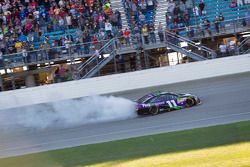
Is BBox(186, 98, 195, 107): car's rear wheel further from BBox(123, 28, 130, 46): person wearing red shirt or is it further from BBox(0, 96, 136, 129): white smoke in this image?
BBox(123, 28, 130, 46): person wearing red shirt

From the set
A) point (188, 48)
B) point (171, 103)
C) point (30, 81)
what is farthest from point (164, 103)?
point (30, 81)

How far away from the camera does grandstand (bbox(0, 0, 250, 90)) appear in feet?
86.5

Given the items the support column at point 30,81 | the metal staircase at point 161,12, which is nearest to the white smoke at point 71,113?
the support column at point 30,81

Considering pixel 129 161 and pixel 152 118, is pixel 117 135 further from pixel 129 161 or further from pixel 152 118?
pixel 129 161

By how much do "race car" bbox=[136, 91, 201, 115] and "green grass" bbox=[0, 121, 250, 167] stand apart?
455 centimetres

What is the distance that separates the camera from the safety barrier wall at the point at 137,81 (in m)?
24.4

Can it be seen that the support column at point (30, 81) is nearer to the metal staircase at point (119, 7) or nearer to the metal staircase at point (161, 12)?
the metal staircase at point (119, 7)

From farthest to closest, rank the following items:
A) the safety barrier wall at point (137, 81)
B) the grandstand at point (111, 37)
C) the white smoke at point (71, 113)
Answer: the grandstand at point (111, 37) → the safety barrier wall at point (137, 81) → the white smoke at point (71, 113)

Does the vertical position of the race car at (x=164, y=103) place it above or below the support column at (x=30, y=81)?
below

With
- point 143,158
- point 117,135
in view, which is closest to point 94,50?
point 117,135

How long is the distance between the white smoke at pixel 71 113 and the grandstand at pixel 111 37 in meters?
2.17

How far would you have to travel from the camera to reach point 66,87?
24578 mm

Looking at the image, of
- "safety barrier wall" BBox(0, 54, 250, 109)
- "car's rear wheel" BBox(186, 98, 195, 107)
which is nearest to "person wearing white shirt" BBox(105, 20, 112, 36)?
"safety barrier wall" BBox(0, 54, 250, 109)

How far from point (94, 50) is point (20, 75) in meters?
4.01
